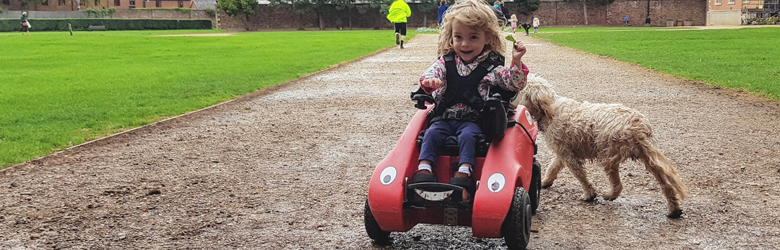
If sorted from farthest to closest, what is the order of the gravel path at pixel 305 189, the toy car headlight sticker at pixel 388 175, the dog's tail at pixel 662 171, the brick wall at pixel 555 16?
the brick wall at pixel 555 16 → the dog's tail at pixel 662 171 → the gravel path at pixel 305 189 → the toy car headlight sticker at pixel 388 175

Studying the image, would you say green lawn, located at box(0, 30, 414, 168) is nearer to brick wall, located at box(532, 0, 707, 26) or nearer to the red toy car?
the red toy car

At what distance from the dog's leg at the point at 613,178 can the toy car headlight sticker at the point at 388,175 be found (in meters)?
1.67

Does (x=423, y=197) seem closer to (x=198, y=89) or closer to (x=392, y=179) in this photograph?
(x=392, y=179)

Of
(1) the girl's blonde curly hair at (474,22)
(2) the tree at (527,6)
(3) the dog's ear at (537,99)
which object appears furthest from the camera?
(2) the tree at (527,6)

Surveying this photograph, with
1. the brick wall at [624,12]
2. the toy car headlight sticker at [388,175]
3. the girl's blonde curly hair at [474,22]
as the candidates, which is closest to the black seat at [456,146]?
the toy car headlight sticker at [388,175]

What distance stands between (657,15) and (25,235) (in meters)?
81.1

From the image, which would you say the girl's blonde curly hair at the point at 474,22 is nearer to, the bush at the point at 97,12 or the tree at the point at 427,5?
the tree at the point at 427,5

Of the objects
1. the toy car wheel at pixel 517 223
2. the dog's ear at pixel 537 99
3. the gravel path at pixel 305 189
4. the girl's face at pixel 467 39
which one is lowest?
the gravel path at pixel 305 189

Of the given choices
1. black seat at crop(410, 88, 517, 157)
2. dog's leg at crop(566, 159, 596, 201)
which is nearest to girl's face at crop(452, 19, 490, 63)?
black seat at crop(410, 88, 517, 157)

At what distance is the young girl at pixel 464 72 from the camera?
14.3ft

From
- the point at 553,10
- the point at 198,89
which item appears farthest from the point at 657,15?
the point at 198,89

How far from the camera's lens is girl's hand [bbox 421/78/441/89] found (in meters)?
4.22

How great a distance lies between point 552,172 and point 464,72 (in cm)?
154

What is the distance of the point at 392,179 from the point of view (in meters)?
4.21
